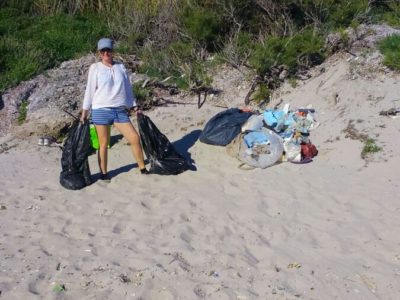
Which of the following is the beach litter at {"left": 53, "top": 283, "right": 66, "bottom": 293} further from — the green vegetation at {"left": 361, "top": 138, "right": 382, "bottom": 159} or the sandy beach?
the green vegetation at {"left": 361, "top": 138, "right": 382, "bottom": 159}

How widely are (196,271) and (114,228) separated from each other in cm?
108

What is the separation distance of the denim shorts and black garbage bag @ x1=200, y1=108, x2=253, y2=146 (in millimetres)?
1385

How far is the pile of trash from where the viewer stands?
21.5 ft

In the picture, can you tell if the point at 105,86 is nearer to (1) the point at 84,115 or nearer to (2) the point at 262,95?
(1) the point at 84,115

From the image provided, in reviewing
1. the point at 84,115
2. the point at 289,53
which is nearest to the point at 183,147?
the point at 84,115

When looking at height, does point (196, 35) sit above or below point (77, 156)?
above

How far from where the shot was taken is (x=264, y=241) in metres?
4.90

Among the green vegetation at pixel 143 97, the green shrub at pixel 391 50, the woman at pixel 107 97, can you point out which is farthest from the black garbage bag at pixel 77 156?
the green shrub at pixel 391 50

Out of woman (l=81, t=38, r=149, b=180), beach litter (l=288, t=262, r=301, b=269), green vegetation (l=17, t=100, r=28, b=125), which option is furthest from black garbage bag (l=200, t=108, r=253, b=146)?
beach litter (l=288, t=262, r=301, b=269)

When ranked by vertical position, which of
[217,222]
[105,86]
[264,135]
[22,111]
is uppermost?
[105,86]

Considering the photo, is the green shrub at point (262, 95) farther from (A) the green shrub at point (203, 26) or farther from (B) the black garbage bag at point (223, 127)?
(A) the green shrub at point (203, 26)

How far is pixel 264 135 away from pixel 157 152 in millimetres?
1253

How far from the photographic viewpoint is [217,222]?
524 centimetres

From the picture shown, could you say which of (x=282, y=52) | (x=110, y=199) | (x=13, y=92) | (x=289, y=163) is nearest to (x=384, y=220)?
(x=289, y=163)
